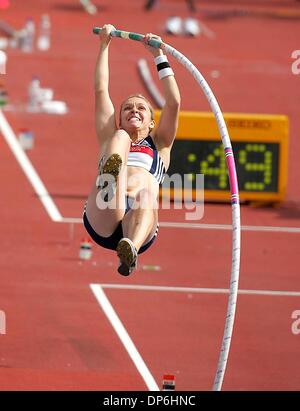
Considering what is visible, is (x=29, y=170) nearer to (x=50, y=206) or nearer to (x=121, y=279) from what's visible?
(x=50, y=206)

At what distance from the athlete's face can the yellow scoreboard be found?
307 inches

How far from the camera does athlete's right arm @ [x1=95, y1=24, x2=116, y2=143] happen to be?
464 inches

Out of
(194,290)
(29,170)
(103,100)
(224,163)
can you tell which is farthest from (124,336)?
(29,170)

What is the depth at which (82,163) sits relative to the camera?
2178cm

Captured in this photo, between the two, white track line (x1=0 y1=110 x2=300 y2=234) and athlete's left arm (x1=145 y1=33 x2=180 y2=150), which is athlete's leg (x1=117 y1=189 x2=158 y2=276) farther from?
white track line (x1=0 y1=110 x2=300 y2=234)

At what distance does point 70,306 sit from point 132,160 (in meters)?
3.76

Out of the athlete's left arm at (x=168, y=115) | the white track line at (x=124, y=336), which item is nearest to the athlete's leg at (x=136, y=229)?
the athlete's left arm at (x=168, y=115)

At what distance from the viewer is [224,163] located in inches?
784

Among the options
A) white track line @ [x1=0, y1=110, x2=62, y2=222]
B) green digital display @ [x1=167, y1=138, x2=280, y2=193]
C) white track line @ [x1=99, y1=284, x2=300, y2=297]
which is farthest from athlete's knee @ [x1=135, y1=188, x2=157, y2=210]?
green digital display @ [x1=167, y1=138, x2=280, y2=193]

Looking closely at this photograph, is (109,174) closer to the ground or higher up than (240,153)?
closer to the ground

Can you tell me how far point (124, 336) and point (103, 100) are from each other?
129 inches

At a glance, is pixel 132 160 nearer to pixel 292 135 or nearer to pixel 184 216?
pixel 184 216

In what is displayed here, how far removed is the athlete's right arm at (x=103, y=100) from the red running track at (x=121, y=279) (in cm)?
222

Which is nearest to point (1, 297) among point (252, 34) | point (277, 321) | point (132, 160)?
point (277, 321)
